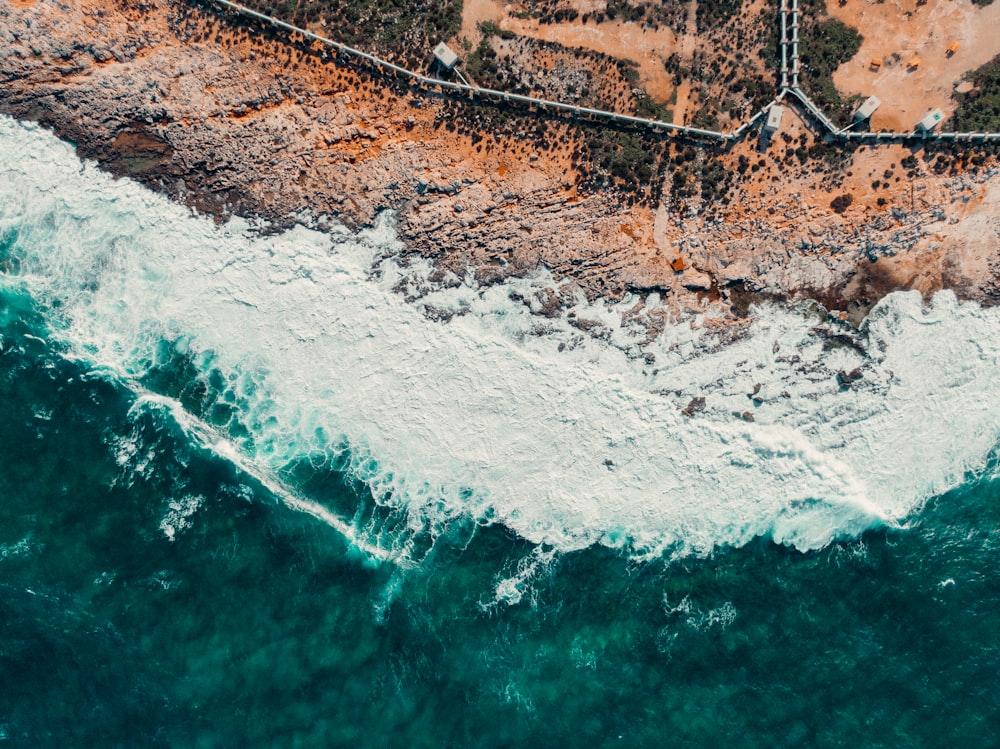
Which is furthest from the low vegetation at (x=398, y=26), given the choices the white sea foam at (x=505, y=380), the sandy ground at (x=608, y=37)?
the white sea foam at (x=505, y=380)

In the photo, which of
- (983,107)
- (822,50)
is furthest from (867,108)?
(983,107)

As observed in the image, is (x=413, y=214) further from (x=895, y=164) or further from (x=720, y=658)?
(x=720, y=658)

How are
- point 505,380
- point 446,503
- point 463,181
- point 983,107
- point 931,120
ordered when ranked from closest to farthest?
1. point 931,120
2. point 983,107
3. point 463,181
4. point 505,380
5. point 446,503

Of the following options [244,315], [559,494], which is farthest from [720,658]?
[244,315]

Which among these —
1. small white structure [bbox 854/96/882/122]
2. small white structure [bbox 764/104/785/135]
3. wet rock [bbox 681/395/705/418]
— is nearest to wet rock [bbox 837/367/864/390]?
wet rock [bbox 681/395/705/418]

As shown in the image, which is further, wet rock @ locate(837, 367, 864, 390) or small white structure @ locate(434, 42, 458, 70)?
wet rock @ locate(837, 367, 864, 390)

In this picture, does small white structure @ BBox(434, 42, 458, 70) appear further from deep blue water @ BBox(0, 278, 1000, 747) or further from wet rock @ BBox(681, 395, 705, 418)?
deep blue water @ BBox(0, 278, 1000, 747)

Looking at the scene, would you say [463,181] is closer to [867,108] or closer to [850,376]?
[867,108]
